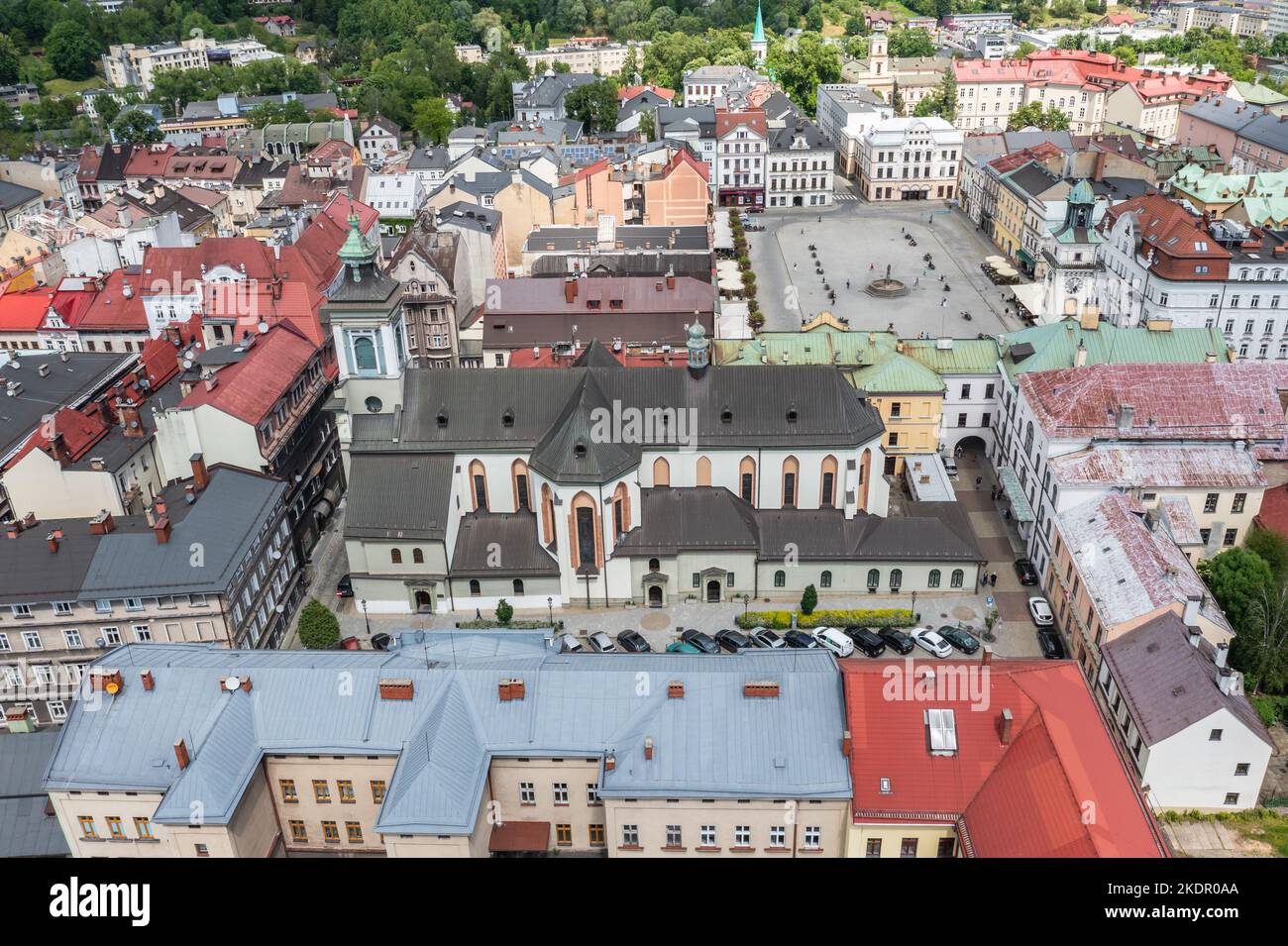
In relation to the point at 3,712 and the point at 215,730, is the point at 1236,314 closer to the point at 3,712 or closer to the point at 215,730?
the point at 215,730

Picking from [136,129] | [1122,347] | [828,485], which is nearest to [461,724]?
[828,485]

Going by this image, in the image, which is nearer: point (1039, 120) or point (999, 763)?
point (999, 763)

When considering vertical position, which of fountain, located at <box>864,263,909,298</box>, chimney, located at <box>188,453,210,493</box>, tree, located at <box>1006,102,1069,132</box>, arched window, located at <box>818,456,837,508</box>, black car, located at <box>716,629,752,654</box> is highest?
tree, located at <box>1006,102,1069,132</box>

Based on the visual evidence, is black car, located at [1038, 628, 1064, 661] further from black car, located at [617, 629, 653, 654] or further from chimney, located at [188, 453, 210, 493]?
chimney, located at [188, 453, 210, 493]

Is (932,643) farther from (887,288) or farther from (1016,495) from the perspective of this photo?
(887,288)

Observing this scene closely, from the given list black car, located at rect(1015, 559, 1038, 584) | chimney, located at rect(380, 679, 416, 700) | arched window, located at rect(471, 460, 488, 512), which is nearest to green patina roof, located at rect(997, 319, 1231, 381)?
black car, located at rect(1015, 559, 1038, 584)

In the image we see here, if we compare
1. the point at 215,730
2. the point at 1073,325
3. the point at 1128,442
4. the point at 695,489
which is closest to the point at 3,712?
the point at 215,730
